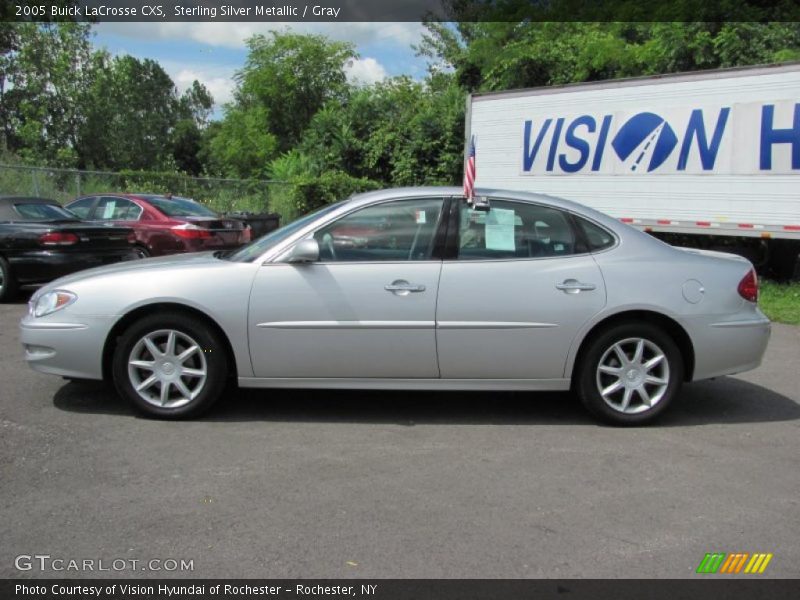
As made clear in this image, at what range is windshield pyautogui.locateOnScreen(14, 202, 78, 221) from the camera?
1023cm

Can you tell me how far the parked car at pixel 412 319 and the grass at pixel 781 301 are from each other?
4.94 m

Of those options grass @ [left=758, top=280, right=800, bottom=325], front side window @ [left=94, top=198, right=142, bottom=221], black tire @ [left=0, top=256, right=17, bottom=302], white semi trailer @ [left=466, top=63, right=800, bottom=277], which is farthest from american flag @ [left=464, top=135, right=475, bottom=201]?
front side window @ [left=94, top=198, right=142, bottom=221]

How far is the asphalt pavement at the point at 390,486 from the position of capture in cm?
322

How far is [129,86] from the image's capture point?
47938 mm

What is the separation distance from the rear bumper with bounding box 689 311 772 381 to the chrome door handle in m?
0.75

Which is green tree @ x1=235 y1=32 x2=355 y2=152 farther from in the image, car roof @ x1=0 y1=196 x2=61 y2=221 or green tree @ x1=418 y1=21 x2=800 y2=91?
car roof @ x1=0 y1=196 x2=61 y2=221

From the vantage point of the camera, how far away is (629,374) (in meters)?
5.00

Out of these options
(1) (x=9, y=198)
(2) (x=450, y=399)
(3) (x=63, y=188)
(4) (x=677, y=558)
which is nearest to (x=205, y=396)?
(2) (x=450, y=399)

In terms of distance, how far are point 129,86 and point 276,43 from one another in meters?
10.1

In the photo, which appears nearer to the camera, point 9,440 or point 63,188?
point 9,440

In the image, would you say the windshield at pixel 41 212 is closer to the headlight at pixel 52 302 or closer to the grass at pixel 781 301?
the headlight at pixel 52 302

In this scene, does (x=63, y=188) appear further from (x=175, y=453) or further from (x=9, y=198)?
(x=175, y=453)

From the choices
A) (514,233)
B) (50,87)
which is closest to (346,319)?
(514,233)

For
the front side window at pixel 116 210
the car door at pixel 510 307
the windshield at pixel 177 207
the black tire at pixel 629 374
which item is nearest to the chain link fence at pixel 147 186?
the front side window at pixel 116 210
